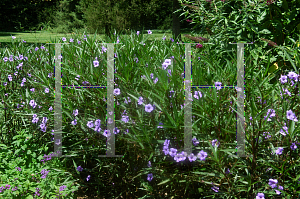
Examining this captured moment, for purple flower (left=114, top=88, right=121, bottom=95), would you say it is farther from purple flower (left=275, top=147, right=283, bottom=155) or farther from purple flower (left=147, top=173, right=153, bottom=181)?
purple flower (left=275, top=147, right=283, bottom=155)

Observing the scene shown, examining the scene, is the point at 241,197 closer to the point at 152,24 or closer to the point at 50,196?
the point at 50,196

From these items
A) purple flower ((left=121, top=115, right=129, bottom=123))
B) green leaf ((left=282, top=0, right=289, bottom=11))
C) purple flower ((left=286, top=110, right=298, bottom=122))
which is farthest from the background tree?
purple flower ((left=286, top=110, right=298, bottom=122))

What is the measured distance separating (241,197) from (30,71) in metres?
2.36

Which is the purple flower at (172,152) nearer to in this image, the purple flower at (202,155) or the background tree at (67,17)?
the purple flower at (202,155)

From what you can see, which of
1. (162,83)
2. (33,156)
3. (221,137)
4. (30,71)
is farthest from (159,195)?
(30,71)

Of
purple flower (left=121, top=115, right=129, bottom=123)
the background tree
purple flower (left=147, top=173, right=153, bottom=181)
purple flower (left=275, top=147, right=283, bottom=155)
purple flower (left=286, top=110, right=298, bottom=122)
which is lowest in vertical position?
purple flower (left=147, top=173, right=153, bottom=181)

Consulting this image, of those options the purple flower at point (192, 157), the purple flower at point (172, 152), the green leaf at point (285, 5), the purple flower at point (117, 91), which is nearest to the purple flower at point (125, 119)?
the purple flower at point (117, 91)

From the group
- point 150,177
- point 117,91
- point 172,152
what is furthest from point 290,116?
point 117,91

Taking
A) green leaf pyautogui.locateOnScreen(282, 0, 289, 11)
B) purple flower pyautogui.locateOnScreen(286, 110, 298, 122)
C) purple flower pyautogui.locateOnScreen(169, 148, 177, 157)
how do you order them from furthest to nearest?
green leaf pyautogui.locateOnScreen(282, 0, 289, 11) < purple flower pyautogui.locateOnScreen(169, 148, 177, 157) < purple flower pyautogui.locateOnScreen(286, 110, 298, 122)

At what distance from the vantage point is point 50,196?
Result: 2.25m

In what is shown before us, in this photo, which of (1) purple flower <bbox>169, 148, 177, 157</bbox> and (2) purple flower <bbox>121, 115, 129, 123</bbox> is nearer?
(1) purple flower <bbox>169, 148, 177, 157</bbox>

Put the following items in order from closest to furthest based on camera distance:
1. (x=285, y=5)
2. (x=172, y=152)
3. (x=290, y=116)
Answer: (x=290, y=116) → (x=172, y=152) → (x=285, y=5)

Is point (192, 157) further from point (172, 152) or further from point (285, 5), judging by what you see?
point (285, 5)

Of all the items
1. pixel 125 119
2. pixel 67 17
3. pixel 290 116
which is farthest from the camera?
pixel 67 17
